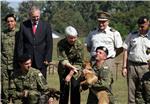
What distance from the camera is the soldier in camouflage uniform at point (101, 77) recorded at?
806 centimetres

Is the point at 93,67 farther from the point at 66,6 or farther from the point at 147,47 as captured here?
the point at 66,6

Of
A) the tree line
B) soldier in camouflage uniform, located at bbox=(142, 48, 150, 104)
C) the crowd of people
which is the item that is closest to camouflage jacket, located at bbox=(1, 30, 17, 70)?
the crowd of people

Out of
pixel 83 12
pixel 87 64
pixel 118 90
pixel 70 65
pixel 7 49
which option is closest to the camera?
pixel 87 64

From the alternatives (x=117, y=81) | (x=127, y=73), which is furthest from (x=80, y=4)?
(x=127, y=73)

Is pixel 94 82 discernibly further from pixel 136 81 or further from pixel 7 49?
pixel 7 49

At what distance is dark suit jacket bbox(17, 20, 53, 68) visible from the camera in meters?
9.28

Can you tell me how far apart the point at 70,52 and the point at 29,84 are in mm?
1165

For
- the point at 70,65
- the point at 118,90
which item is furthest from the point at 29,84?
the point at 118,90

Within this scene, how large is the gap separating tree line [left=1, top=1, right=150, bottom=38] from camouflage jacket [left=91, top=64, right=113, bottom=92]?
4625cm

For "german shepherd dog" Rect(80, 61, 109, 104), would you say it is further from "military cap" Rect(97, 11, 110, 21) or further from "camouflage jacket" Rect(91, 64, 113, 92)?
"military cap" Rect(97, 11, 110, 21)

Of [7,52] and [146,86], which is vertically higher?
[7,52]

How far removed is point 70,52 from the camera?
30.0ft

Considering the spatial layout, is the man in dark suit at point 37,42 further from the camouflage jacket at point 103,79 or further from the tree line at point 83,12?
the tree line at point 83,12

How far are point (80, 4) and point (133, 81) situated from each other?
86342 mm
